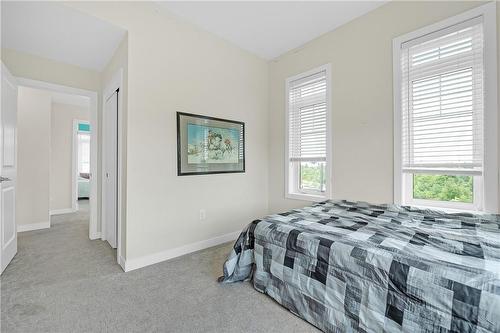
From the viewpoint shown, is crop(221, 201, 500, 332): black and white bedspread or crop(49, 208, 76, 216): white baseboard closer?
crop(221, 201, 500, 332): black and white bedspread

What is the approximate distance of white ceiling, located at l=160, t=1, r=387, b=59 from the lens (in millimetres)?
2336

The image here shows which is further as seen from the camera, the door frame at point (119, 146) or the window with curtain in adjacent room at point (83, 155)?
the window with curtain in adjacent room at point (83, 155)

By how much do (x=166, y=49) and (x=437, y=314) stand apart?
9.76 feet

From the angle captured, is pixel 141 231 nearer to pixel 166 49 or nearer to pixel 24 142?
pixel 166 49

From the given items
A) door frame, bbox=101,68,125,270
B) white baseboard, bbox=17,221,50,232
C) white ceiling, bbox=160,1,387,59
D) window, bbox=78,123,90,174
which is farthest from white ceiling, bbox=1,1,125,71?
window, bbox=78,123,90,174

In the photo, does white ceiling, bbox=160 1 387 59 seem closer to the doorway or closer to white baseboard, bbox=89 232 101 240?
the doorway

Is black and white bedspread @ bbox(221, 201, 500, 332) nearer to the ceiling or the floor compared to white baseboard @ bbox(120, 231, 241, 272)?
nearer to the ceiling

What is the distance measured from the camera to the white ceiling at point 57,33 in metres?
1.99

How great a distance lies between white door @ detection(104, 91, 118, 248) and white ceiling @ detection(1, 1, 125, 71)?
1.76ft

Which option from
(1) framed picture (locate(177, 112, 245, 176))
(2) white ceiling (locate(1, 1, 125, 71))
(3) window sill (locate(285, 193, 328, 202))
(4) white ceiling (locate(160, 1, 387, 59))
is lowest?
(3) window sill (locate(285, 193, 328, 202))

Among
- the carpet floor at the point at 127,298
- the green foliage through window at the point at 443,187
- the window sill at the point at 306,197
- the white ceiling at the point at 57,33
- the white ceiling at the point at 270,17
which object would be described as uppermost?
the white ceiling at the point at 270,17

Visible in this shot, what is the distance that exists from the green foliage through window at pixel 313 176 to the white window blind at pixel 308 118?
104mm

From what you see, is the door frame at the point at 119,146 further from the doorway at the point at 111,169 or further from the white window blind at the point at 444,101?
the white window blind at the point at 444,101

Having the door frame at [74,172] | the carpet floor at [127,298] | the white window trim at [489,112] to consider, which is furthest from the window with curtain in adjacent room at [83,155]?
the white window trim at [489,112]
